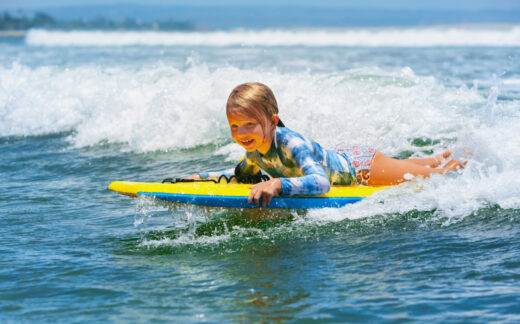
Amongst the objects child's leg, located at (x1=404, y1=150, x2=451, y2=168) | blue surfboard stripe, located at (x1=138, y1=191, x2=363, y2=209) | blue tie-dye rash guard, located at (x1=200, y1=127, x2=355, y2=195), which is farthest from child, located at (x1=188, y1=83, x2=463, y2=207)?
child's leg, located at (x1=404, y1=150, x2=451, y2=168)

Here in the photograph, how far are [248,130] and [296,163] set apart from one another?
40cm

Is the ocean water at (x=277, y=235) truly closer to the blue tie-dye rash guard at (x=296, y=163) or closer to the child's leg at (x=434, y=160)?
the child's leg at (x=434, y=160)

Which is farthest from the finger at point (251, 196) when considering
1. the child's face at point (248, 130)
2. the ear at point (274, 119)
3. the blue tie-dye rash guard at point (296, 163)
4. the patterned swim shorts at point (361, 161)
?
the patterned swim shorts at point (361, 161)

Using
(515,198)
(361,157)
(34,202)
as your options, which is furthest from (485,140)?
(34,202)

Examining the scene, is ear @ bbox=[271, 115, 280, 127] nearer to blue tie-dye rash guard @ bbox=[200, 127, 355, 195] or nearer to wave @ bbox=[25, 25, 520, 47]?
blue tie-dye rash guard @ bbox=[200, 127, 355, 195]

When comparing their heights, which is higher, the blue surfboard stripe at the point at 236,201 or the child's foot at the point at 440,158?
the child's foot at the point at 440,158

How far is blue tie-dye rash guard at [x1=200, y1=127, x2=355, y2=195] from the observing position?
4.30m

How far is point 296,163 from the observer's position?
4.39 m

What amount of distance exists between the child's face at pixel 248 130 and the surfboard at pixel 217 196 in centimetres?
34

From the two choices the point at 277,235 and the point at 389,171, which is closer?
the point at 277,235

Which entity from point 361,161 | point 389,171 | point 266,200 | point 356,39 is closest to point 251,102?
point 266,200

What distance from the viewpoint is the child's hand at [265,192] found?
417 centimetres

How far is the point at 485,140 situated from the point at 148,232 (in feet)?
8.88

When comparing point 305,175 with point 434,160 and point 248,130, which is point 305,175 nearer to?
point 248,130
